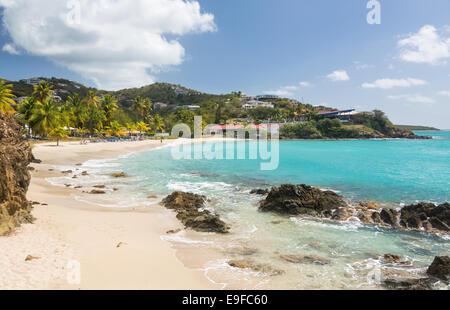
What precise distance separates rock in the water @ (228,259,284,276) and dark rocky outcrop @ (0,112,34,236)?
7551 mm

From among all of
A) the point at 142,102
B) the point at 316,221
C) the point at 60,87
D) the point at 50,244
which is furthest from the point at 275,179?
the point at 60,87

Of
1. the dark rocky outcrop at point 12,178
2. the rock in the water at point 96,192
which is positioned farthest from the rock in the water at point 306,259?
the rock in the water at point 96,192

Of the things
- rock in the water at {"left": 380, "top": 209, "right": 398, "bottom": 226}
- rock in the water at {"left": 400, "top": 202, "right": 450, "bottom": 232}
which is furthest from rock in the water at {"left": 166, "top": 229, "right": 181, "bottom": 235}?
rock in the water at {"left": 400, "top": 202, "right": 450, "bottom": 232}

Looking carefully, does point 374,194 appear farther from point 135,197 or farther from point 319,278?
point 135,197

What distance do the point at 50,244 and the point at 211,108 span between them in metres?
158

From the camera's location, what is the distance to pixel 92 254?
7.69 metres

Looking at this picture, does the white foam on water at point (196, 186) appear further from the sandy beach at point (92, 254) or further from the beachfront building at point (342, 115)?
the beachfront building at point (342, 115)

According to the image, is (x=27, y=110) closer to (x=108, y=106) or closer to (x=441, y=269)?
(x=108, y=106)

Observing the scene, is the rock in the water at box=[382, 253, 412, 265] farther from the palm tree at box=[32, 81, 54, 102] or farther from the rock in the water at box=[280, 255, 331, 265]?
the palm tree at box=[32, 81, 54, 102]

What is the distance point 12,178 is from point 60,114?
Answer: 50.2 metres

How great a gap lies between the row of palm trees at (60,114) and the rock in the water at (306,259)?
44881 millimetres

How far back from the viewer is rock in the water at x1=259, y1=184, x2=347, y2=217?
1416 cm

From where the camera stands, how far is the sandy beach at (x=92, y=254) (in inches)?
241

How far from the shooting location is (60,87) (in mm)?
175375
